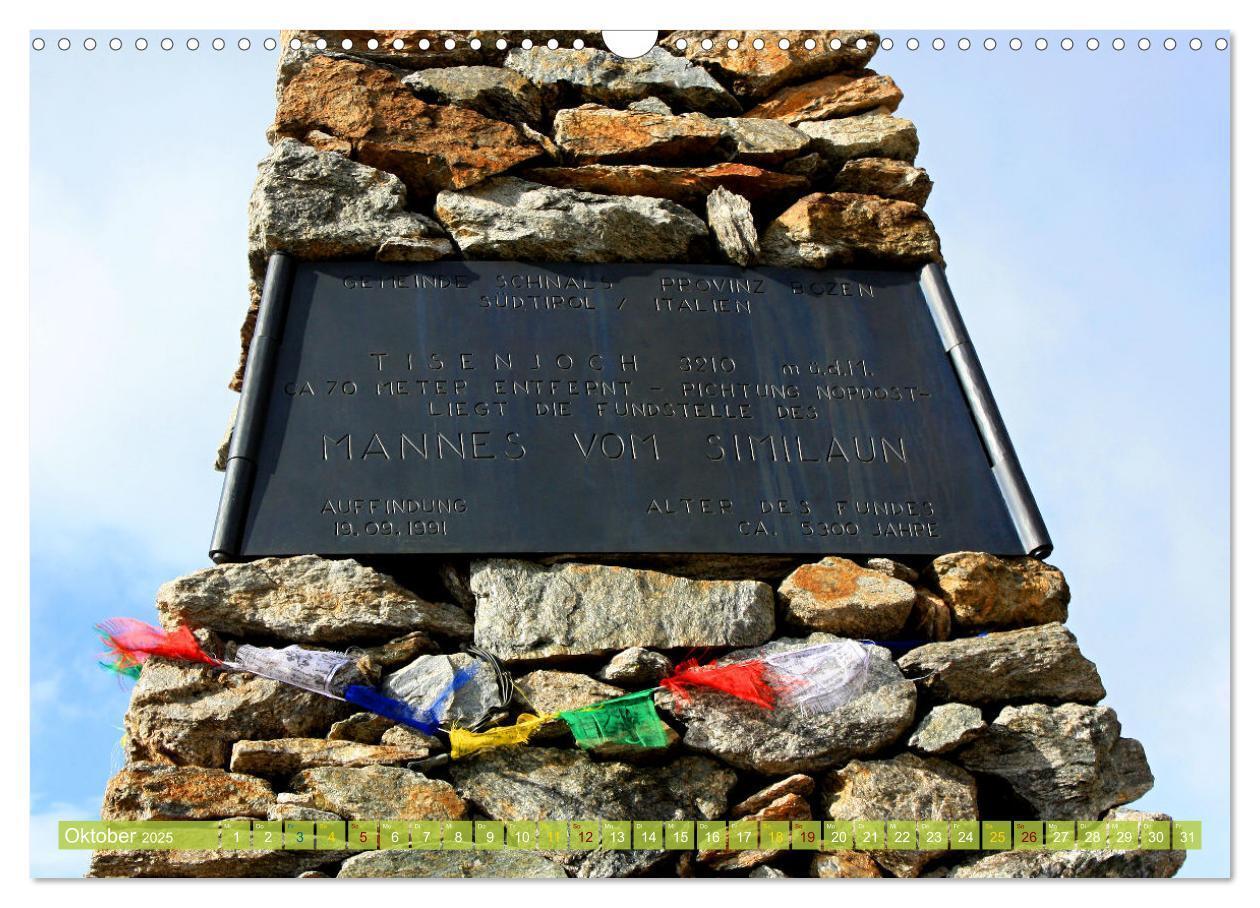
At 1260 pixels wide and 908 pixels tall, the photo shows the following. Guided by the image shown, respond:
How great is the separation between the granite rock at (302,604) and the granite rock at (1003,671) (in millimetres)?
1516

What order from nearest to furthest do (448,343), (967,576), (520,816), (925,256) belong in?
(520,816)
(967,576)
(448,343)
(925,256)

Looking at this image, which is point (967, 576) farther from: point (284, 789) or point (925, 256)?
point (284, 789)

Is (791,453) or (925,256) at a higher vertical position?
(925,256)

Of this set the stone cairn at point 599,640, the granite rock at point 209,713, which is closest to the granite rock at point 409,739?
the stone cairn at point 599,640

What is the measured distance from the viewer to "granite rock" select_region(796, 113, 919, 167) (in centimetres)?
628

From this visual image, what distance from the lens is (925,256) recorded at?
19.3 ft

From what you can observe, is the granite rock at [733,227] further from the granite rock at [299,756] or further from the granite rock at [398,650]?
the granite rock at [299,756]

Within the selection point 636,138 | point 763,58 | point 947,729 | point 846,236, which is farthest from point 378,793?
point 763,58

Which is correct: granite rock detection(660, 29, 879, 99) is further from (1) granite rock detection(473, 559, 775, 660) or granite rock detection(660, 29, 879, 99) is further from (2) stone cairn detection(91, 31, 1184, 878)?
(1) granite rock detection(473, 559, 775, 660)

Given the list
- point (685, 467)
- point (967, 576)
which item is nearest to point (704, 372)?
point (685, 467)

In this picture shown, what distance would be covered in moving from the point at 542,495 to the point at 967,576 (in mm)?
1467

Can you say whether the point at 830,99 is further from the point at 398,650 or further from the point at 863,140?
the point at 398,650

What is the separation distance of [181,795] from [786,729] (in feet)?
5.92

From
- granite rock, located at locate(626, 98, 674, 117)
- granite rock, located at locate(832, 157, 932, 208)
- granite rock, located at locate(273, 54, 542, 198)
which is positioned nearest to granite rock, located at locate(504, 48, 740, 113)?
granite rock, located at locate(626, 98, 674, 117)
